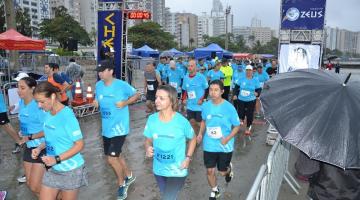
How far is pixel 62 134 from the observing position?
3.59m

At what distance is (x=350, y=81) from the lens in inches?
117

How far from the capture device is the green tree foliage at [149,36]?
2840 inches

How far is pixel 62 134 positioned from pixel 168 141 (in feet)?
3.47

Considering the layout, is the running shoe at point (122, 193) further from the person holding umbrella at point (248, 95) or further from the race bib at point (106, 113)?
the person holding umbrella at point (248, 95)

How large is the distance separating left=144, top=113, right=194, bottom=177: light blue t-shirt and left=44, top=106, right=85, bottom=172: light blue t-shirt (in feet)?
2.51

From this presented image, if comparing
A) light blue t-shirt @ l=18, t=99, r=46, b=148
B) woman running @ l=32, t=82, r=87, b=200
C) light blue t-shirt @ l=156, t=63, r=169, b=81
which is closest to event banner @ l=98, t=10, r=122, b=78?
light blue t-shirt @ l=156, t=63, r=169, b=81

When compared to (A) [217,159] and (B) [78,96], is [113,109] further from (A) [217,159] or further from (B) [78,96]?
(B) [78,96]

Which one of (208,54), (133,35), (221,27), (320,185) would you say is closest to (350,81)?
(320,185)

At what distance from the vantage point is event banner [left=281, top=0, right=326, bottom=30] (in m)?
7.30

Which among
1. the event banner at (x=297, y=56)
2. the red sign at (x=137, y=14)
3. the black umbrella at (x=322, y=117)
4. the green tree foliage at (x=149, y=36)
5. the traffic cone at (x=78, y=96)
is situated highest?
the green tree foliage at (x=149, y=36)

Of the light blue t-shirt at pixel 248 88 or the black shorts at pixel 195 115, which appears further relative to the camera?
the light blue t-shirt at pixel 248 88

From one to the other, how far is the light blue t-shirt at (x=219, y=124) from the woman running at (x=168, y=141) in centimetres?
100

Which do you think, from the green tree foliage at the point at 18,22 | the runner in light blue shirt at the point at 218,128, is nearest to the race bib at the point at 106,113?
the runner in light blue shirt at the point at 218,128

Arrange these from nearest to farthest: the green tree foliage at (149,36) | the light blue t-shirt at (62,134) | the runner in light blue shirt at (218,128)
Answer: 1. the light blue t-shirt at (62,134)
2. the runner in light blue shirt at (218,128)
3. the green tree foliage at (149,36)
